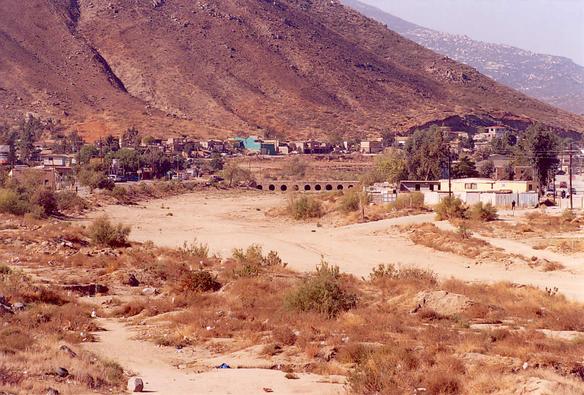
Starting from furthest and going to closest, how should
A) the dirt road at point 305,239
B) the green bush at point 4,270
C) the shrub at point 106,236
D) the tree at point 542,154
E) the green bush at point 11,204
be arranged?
1. the tree at point 542,154
2. the green bush at point 11,204
3. the shrub at point 106,236
4. the dirt road at point 305,239
5. the green bush at point 4,270

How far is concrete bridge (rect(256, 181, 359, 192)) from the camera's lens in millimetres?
87856

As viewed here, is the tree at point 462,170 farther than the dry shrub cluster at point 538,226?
Yes

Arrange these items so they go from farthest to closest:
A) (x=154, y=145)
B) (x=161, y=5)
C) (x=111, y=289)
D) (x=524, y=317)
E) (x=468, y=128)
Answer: (x=161, y=5) → (x=468, y=128) → (x=154, y=145) → (x=111, y=289) → (x=524, y=317)

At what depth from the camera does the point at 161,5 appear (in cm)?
18112

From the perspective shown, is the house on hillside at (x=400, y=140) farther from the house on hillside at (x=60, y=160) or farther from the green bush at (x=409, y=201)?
the green bush at (x=409, y=201)

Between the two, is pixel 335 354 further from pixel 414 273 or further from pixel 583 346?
pixel 414 273

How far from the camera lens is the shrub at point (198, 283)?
23656 mm

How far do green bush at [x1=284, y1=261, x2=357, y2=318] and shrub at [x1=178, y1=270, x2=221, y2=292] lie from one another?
169 inches

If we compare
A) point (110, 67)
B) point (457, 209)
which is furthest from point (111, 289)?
point (110, 67)

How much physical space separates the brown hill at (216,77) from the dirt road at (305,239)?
6232cm

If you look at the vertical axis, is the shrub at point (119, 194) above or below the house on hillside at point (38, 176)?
below

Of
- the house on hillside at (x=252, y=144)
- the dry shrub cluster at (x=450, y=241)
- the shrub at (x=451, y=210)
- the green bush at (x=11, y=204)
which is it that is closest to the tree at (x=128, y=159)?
the house on hillside at (x=252, y=144)

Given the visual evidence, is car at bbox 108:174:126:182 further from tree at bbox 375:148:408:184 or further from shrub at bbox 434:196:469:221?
shrub at bbox 434:196:469:221

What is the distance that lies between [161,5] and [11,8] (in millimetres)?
33638
